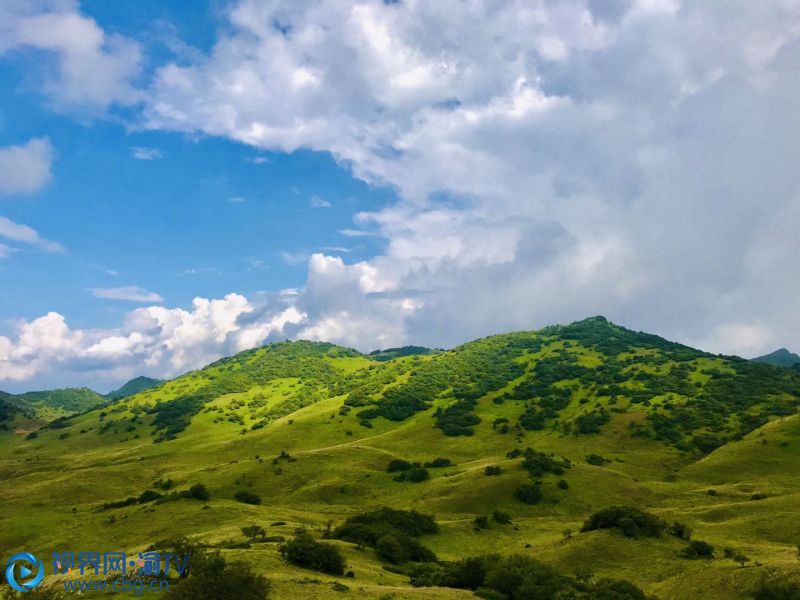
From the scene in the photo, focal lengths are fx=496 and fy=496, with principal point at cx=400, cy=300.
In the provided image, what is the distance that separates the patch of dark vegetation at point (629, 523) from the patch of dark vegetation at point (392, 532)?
1705cm

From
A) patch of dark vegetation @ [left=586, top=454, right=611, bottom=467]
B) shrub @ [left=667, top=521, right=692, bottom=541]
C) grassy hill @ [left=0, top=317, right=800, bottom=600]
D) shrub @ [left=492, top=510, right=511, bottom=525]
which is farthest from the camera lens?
patch of dark vegetation @ [left=586, top=454, right=611, bottom=467]

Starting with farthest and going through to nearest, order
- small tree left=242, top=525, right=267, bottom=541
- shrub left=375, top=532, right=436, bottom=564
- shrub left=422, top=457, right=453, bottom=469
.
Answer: shrub left=422, top=457, right=453, bottom=469, small tree left=242, top=525, right=267, bottom=541, shrub left=375, top=532, right=436, bottom=564

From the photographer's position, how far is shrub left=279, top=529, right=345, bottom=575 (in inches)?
1348

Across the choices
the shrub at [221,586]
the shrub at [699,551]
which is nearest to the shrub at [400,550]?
the shrub at [699,551]

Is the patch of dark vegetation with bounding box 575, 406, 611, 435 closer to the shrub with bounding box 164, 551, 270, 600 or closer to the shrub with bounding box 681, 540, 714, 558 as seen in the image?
the shrub with bounding box 681, 540, 714, 558

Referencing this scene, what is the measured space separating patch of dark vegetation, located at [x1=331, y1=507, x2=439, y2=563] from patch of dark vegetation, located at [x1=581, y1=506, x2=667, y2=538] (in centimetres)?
1705

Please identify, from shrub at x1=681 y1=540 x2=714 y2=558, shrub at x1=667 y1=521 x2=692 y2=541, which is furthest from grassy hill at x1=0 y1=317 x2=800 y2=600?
shrub at x1=681 y1=540 x2=714 y2=558

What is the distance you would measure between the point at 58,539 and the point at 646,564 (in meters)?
60.0

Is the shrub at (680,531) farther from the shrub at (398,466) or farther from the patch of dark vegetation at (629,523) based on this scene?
the shrub at (398,466)

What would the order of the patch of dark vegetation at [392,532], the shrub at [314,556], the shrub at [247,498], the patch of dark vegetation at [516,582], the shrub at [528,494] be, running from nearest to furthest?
the patch of dark vegetation at [516,582] < the shrub at [314,556] < the patch of dark vegetation at [392,532] < the shrub at [528,494] < the shrub at [247,498]

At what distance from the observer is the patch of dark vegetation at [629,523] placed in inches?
1841

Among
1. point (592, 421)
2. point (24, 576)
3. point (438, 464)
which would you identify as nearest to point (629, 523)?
point (24, 576)

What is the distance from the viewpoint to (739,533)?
2010 inches

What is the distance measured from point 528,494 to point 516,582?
39458mm
